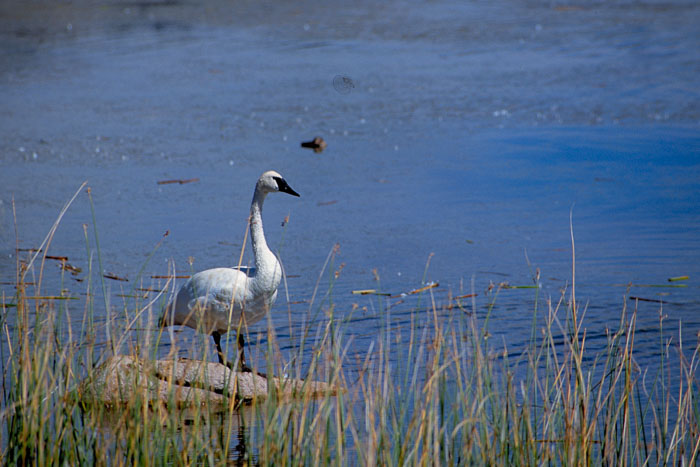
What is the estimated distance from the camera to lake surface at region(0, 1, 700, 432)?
5.95 m

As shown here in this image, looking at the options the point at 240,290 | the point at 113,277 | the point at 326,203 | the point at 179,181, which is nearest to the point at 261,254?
the point at 240,290

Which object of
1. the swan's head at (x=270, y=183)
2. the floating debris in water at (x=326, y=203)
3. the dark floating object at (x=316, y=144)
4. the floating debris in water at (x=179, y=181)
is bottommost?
the swan's head at (x=270, y=183)

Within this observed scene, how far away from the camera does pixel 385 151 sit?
884 centimetres

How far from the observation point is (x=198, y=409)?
305cm

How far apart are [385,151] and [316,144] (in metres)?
0.64

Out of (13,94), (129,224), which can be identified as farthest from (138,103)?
(129,224)

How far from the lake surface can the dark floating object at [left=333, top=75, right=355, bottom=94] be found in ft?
0.09

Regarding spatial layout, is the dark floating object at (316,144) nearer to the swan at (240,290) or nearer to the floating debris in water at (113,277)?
the floating debris in water at (113,277)

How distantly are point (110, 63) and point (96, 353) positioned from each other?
325 inches

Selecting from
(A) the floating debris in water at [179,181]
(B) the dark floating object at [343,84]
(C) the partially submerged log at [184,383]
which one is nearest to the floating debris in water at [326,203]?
(A) the floating debris in water at [179,181]

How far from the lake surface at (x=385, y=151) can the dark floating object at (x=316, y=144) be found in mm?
87

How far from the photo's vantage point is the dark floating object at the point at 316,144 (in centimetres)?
885

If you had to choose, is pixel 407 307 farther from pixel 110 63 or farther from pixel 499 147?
pixel 110 63

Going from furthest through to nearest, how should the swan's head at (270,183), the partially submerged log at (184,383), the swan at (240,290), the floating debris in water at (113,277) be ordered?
1. the floating debris in water at (113,277)
2. the swan's head at (270,183)
3. the swan at (240,290)
4. the partially submerged log at (184,383)
